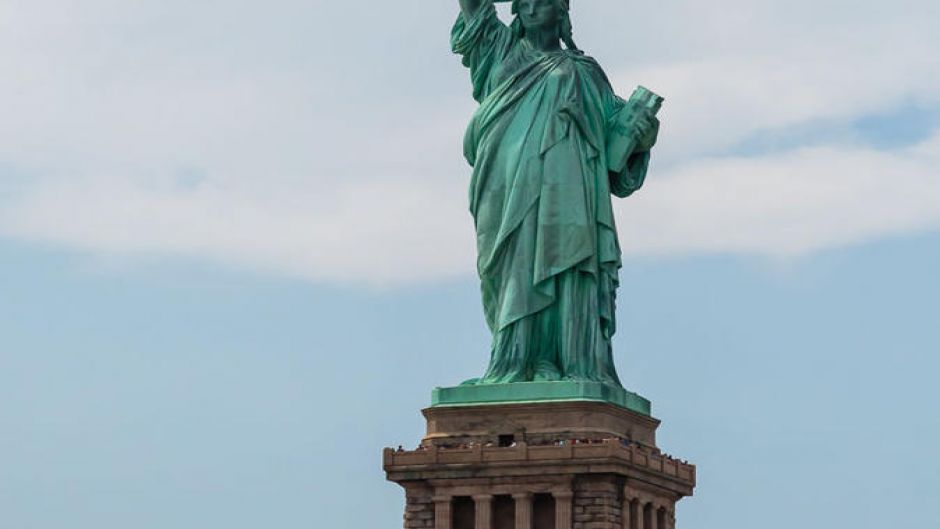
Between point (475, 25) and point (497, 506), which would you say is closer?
point (497, 506)

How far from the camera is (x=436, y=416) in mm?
46656

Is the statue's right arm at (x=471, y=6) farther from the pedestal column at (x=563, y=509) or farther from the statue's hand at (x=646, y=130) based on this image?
the pedestal column at (x=563, y=509)

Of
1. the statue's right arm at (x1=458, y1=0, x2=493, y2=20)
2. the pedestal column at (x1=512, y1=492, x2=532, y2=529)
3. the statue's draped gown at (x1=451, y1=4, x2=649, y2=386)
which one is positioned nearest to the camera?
the pedestal column at (x1=512, y1=492, x2=532, y2=529)

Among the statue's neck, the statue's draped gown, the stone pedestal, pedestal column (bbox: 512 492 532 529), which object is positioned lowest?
pedestal column (bbox: 512 492 532 529)

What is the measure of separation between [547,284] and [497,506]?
412 cm

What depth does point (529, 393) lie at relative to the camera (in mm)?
46094

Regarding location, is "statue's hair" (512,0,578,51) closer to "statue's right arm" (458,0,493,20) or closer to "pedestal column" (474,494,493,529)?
"statue's right arm" (458,0,493,20)

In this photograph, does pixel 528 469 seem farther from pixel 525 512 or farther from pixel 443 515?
pixel 443 515

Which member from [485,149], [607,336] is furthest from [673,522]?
[485,149]

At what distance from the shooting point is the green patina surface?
45.9 meters

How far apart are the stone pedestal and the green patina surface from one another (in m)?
0.15

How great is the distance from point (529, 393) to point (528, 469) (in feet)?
4.92

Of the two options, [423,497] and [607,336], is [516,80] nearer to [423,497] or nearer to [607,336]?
[607,336]

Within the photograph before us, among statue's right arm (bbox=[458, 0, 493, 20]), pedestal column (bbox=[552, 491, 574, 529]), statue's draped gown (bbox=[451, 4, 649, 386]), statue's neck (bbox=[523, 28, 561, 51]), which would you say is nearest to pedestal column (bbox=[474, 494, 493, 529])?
pedestal column (bbox=[552, 491, 574, 529])
